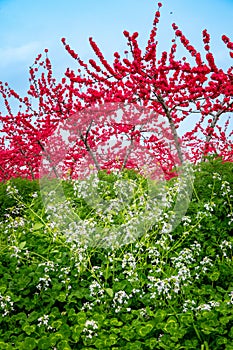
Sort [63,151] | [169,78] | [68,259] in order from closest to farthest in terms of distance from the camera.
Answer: [68,259] < [169,78] < [63,151]

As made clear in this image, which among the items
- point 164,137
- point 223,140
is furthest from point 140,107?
point 223,140

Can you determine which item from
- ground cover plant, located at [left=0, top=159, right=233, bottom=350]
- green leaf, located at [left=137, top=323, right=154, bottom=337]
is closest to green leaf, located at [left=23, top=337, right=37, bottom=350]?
ground cover plant, located at [left=0, top=159, right=233, bottom=350]

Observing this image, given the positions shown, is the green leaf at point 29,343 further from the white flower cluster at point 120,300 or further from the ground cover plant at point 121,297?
the white flower cluster at point 120,300

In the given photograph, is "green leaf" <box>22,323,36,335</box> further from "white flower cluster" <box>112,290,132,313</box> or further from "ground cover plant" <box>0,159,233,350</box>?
"white flower cluster" <box>112,290,132,313</box>

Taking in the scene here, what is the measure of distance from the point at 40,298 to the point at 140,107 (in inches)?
272

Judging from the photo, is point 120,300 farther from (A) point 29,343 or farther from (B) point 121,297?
(A) point 29,343

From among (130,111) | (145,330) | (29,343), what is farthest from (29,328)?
(130,111)

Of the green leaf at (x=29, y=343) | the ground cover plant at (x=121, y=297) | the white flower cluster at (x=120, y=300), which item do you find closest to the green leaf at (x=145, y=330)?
the ground cover plant at (x=121, y=297)

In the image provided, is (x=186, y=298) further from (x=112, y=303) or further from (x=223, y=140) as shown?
(x=223, y=140)

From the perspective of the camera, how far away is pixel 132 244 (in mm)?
5531

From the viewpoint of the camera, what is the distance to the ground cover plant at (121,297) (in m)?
3.86

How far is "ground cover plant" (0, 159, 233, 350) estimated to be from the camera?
3863 millimetres

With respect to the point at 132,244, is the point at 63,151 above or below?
above

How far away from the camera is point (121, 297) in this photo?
14.2ft
